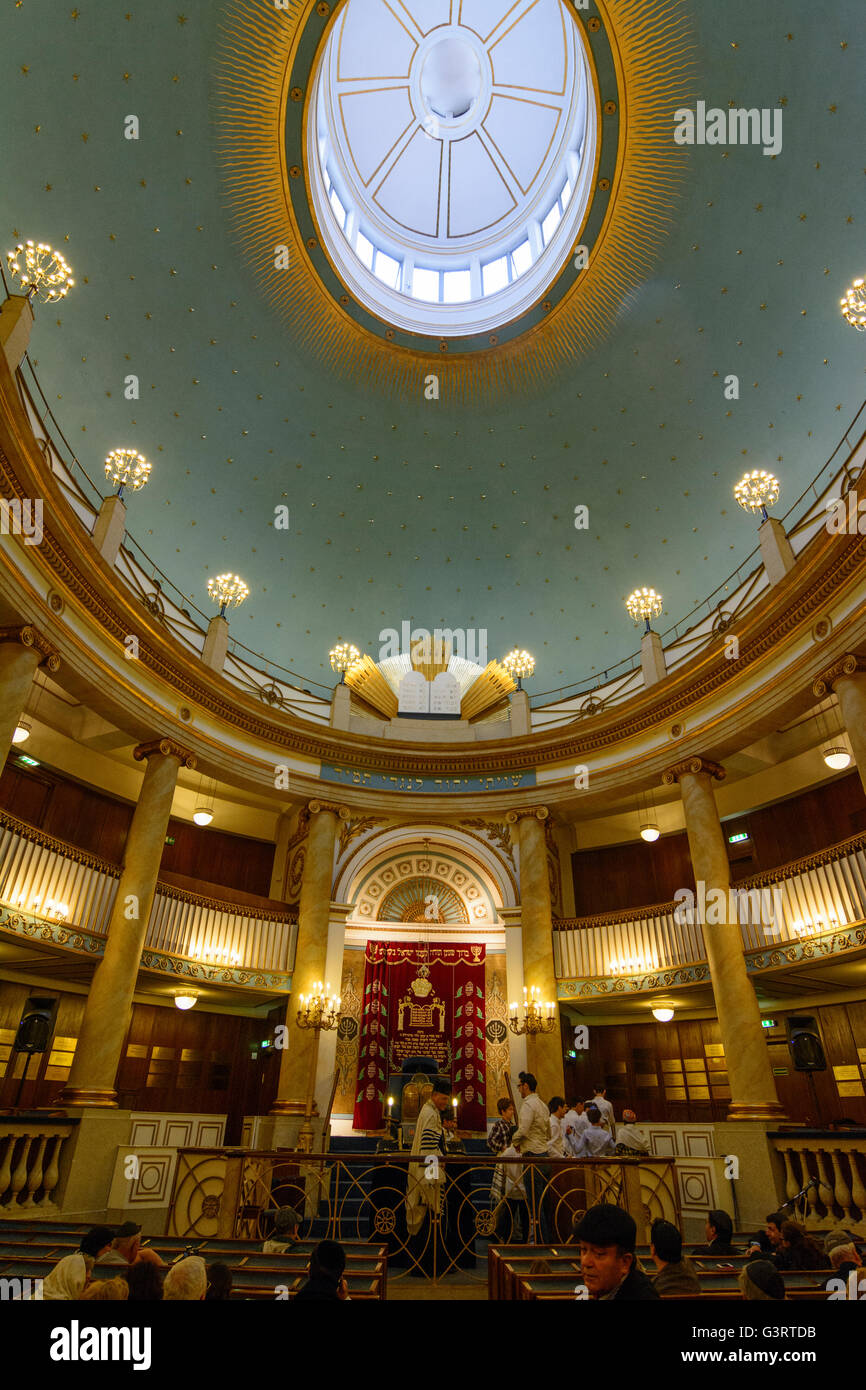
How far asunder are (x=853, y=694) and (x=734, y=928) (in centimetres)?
464

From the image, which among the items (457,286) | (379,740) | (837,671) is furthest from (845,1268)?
(457,286)

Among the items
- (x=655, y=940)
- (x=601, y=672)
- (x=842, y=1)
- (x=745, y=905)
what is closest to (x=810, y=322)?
(x=842, y=1)

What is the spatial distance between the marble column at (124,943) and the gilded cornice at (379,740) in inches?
57.8

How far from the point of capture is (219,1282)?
357cm

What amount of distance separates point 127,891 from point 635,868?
1169 centimetres

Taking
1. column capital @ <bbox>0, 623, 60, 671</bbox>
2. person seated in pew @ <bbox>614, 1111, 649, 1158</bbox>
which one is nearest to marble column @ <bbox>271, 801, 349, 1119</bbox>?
person seated in pew @ <bbox>614, 1111, 649, 1158</bbox>

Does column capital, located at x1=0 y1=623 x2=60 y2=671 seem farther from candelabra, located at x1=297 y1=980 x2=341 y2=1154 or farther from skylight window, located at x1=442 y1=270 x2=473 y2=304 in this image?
skylight window, located at x1=442 y1=270 x2=473 y2=304

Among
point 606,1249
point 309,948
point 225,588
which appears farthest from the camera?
point 225,588

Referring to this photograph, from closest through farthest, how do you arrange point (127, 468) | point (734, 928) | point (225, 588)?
1. point (734, 928)
2. point (127, 468)
3. point (225, 588)

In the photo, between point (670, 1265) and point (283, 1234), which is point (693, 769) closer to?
point (283, 1234)

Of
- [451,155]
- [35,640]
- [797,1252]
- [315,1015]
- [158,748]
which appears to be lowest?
[797,1252]

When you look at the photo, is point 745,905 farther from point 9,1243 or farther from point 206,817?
point 9,1243

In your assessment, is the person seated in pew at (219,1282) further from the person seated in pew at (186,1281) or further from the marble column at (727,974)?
the marble column at (727,974)

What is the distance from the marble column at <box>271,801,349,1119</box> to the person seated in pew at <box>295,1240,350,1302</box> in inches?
436
